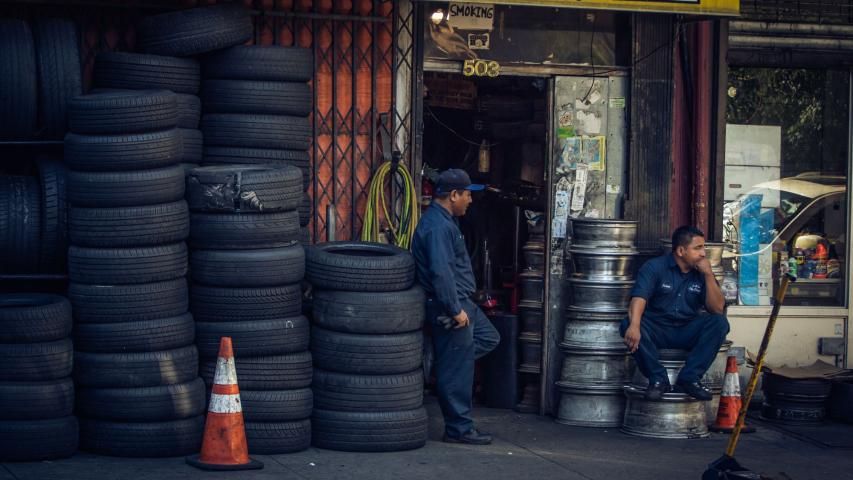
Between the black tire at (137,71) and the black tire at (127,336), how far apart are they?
1.78m

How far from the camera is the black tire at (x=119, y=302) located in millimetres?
8250

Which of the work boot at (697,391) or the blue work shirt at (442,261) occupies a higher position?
the blue work shirt at (442,261)

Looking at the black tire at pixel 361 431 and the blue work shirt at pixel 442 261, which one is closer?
the black tire at pixel 361 431

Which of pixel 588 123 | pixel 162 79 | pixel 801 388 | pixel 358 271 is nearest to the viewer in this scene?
pixel 358 271

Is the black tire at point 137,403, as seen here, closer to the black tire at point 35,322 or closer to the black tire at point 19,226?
the black tire at point 35,322

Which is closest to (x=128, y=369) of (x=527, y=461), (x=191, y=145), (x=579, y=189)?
(x=191, y=145)

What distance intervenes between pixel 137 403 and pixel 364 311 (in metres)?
1.61

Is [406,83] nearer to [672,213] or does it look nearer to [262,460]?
[672,213]

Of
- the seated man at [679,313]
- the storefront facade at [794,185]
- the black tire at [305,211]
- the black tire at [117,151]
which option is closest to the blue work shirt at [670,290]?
the seated man at [679,313]

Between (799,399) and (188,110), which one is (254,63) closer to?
(188,110)

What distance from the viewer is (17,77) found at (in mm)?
8844

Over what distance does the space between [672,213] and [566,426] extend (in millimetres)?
2119

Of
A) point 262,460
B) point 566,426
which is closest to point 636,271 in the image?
point 566,426

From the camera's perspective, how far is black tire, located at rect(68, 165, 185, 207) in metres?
8.27
